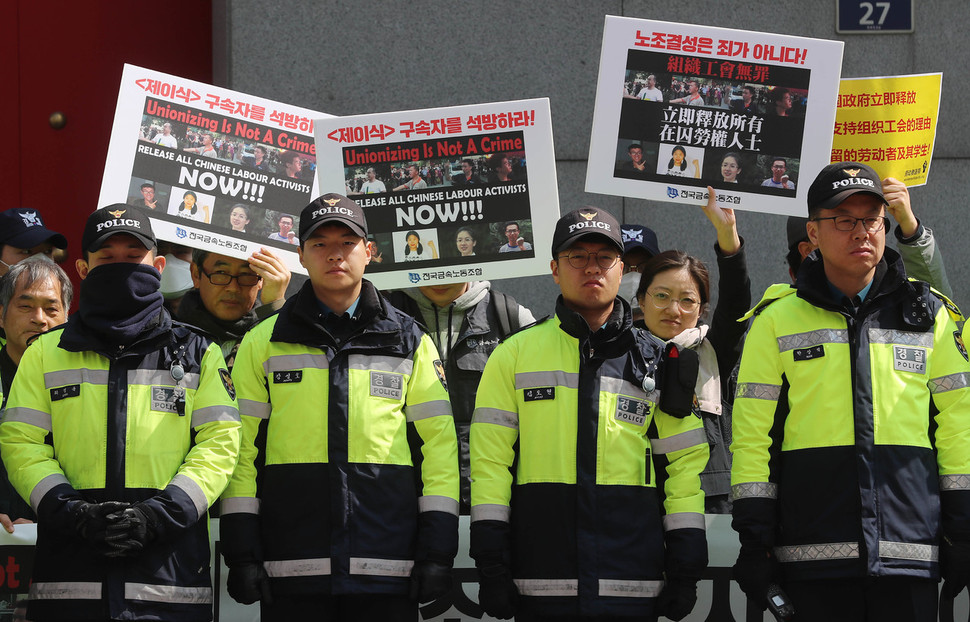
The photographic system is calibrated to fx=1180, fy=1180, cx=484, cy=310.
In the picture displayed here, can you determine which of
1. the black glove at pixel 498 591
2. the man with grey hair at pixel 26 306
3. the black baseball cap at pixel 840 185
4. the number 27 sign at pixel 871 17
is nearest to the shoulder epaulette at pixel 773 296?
the black baseball cap at pixel 840 185

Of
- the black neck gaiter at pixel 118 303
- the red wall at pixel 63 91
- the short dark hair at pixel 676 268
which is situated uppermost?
the red wall at pixel 63 91

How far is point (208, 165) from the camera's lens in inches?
208

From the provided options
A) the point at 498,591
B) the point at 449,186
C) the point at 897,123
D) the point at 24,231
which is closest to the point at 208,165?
the point at 449,186

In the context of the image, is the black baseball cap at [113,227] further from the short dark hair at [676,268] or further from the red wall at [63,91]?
the red wall at [63,91]

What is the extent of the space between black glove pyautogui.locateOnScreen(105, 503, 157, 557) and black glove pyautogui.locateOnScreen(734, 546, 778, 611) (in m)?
2.00

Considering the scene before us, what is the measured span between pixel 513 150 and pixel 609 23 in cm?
69

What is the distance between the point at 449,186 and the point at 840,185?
1.71 meters

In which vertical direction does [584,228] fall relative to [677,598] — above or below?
above

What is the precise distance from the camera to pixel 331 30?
25.5 ft

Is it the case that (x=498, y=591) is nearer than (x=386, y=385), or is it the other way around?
(x=498, y=591)

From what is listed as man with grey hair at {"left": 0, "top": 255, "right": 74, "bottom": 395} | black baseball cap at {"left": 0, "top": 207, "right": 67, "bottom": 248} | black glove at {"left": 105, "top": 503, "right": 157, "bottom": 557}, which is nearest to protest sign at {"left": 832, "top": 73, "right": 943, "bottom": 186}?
black glove at {"left": 105, "top": 503, "right": 157, "bottom": 557}

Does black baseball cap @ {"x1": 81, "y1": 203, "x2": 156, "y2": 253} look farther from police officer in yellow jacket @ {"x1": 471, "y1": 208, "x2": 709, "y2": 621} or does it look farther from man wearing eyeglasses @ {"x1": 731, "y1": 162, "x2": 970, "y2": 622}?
man wearing eyeglasses @ {"x1": 731, "y1": 162, "x2": 970, "y2": 622}

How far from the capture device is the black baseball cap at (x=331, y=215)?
173 inches

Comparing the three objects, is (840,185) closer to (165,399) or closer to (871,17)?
(165,399)
